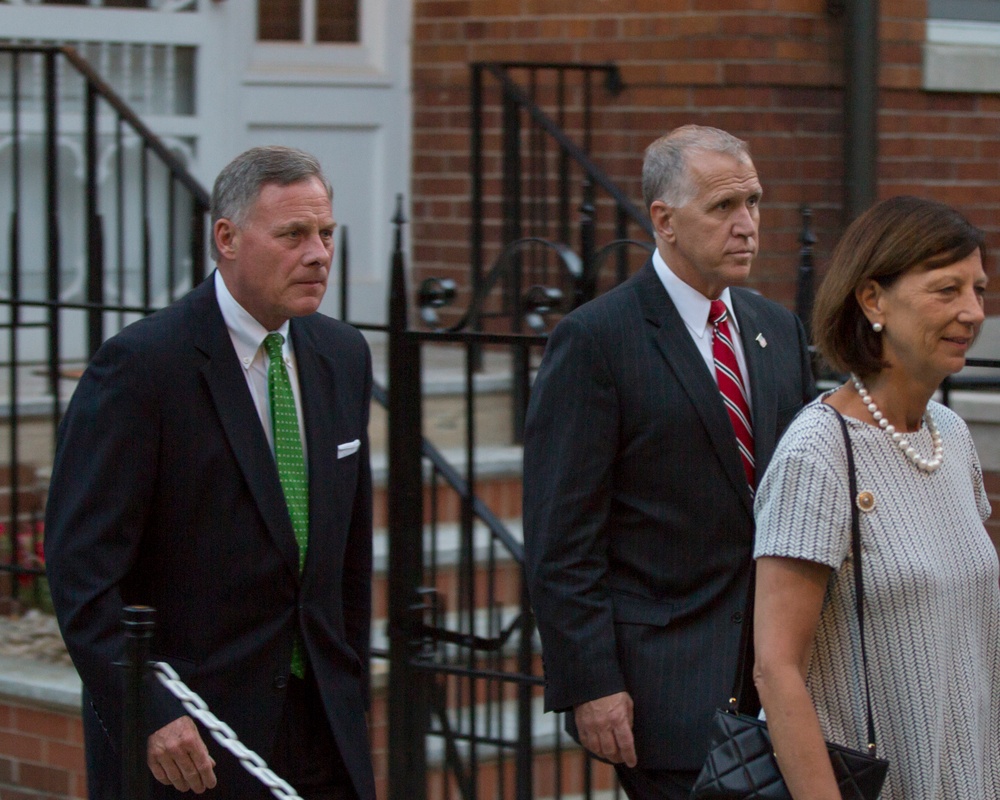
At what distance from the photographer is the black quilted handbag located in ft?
8.36

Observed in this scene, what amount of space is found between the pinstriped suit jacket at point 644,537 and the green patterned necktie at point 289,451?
0.46 metres

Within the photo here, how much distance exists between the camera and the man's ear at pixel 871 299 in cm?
267

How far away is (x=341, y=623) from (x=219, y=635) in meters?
0.27

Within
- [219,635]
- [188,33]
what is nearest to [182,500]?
[219,635]

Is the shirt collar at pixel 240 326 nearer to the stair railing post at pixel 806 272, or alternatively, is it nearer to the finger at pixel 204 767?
the finger at pixel 204 767

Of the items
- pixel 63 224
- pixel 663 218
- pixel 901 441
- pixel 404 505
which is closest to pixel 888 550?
pixel 901 441

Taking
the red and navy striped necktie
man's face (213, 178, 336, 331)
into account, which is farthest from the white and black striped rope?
the red and navy striped necktie

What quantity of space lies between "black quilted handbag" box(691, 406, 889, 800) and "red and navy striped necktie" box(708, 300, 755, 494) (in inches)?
27.7

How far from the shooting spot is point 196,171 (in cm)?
754

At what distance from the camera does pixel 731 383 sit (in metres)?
3.40

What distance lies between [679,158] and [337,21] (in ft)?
15.5

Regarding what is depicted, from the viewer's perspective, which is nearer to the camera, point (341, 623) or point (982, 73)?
point (341, 623)

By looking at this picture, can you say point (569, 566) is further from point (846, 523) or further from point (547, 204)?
point (547, 204)

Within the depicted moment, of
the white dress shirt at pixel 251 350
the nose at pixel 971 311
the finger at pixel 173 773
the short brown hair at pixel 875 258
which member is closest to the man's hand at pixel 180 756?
the finger at pixel 173 773
